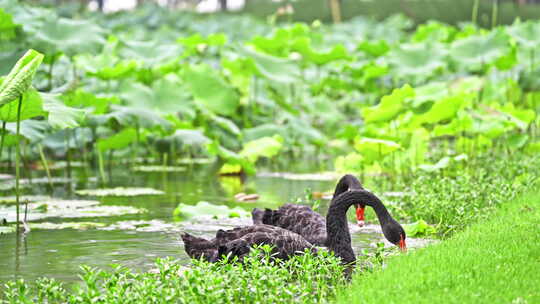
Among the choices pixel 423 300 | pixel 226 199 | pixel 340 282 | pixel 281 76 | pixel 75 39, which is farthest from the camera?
pixel 281 76

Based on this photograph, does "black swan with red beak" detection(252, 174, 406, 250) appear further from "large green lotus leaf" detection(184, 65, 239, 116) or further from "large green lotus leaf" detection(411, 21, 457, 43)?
"large green lotus leaf" detection(411, 21, 457, 43)

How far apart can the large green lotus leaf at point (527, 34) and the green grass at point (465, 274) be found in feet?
26.3

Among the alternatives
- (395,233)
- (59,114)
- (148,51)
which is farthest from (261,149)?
(395,233)

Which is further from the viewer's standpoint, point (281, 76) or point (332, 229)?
point (281, 76)

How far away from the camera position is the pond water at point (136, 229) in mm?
6039

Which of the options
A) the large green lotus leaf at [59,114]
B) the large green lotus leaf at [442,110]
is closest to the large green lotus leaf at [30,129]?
the large green lotus leaf at [59,114]

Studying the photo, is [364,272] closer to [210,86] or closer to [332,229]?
[332,229]

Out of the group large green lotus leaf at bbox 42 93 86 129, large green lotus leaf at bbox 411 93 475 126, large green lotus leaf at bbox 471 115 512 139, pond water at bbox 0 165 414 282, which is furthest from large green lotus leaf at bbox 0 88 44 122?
large green lotus leaf at bbox 471 115 512 139

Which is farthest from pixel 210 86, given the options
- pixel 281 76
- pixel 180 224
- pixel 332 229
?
pixel 332 229

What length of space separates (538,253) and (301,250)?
1.31 metres

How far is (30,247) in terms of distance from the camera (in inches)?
256

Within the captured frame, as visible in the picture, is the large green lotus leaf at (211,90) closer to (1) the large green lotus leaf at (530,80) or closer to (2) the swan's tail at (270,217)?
(1) the large green lotus leaf at (530,80)

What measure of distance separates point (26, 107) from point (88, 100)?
2.73 metres

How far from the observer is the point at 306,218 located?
661 cm
